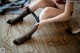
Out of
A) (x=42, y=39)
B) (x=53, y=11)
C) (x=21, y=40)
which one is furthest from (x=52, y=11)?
(x=21, y=40)

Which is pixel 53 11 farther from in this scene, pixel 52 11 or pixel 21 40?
pixel 21 40

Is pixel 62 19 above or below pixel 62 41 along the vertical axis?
above

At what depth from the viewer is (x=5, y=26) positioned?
1938mm

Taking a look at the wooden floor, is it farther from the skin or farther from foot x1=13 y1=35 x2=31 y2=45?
the skin

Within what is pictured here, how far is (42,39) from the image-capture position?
177 centimetres

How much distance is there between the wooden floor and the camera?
5.35 feet

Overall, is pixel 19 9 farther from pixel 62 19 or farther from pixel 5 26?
pixel 62 19

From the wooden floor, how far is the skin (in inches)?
8.2

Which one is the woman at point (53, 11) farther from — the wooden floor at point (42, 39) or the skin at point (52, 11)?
the wooden floor at point (42, 39)

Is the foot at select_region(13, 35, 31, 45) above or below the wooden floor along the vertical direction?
above

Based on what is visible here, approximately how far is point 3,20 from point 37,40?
0.57 m

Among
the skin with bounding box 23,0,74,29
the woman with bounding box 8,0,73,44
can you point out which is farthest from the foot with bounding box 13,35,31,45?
the skin with bounding box 23,0,74,29

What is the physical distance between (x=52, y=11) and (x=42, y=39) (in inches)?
12.9

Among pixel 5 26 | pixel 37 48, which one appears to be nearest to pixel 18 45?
pixel 37 48
